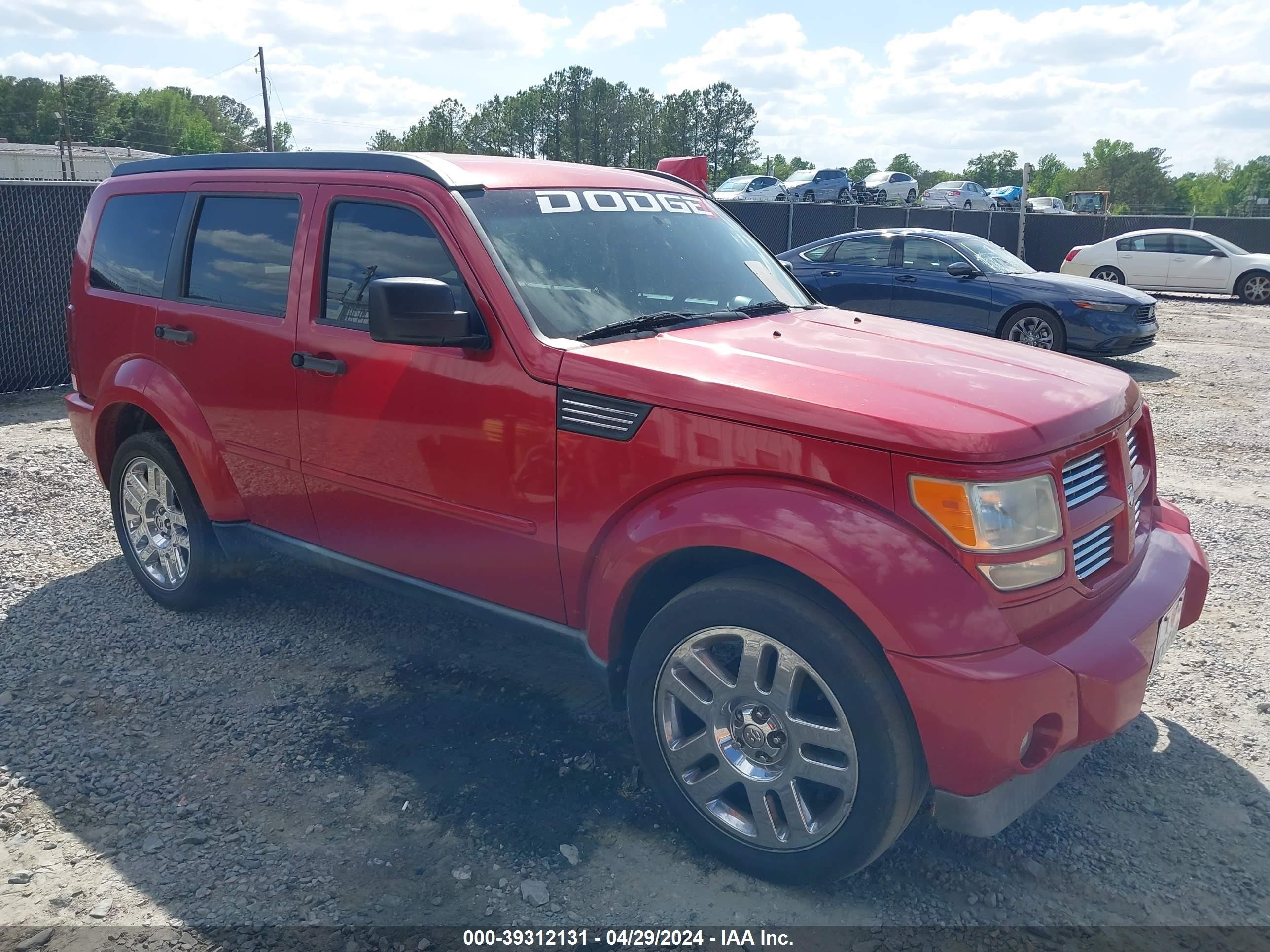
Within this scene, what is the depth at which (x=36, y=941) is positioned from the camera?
259 centimetres

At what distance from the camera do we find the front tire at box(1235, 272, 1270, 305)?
19.6 metres

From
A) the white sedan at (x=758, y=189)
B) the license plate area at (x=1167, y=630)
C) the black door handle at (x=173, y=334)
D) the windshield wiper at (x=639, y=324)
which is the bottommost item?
the license plate area at (x=1167, y=630)

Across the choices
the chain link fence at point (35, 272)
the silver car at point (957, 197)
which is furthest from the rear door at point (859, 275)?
the silver car at point (957, 197)

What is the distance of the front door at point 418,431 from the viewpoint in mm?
3129

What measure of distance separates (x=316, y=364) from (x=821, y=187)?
41.5 m

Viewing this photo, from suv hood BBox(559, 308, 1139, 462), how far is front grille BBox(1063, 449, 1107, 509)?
75 mm

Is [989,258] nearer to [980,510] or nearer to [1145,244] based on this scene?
[980,510]

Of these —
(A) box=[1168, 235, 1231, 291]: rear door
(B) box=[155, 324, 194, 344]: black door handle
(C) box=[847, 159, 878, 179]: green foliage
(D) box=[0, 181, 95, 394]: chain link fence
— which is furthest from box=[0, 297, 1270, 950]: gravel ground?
(C) box=[847, 159, 878, 179]: green foliage

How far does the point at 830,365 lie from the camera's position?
2906 mm

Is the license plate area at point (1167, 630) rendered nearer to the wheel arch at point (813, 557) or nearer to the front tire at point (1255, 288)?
the wheel arch at point (813, 557)

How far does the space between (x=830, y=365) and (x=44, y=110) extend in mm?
116335

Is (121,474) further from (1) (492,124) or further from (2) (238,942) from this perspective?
(1) (492,124)

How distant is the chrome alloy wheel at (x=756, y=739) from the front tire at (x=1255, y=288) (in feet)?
69.5

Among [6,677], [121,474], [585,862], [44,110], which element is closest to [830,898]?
[585,862]
